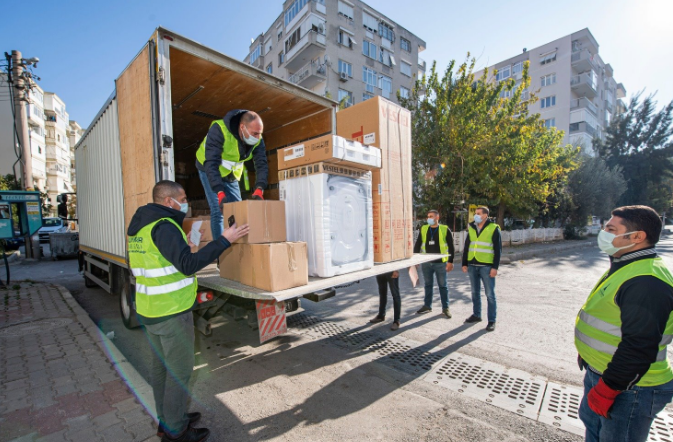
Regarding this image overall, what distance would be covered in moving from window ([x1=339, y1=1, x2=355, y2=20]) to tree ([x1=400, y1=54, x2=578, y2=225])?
46.8 feet

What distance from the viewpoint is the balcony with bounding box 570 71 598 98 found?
105ft

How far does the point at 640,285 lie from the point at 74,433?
359 cm

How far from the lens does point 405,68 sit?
29547 mm

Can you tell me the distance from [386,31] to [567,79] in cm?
2033

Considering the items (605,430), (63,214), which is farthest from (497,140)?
(63,214)

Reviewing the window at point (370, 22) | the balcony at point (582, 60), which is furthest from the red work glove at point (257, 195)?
the balcony at point (582, 60)

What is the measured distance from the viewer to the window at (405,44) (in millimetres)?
29166

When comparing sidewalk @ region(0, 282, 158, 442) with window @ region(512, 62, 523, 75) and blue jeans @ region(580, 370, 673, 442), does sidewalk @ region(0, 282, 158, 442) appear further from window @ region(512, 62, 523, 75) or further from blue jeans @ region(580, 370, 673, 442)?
window @ region(512, 62, 523, 75)

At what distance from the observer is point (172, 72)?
12.9 feet

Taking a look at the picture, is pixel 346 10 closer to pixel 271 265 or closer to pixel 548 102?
pixel 548 102

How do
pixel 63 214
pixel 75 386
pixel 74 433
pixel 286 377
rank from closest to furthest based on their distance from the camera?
1. pixel 74 433
2. pixel 75 386
3. pixel 286 377
4. pixel 63 214

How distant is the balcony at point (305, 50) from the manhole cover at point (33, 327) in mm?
22616

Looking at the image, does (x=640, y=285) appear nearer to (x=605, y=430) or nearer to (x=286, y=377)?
(x=605, y=430)

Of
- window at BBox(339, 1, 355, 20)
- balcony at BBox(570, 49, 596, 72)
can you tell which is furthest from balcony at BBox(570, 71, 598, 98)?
window at BBox(339, 1, 355, 20)
